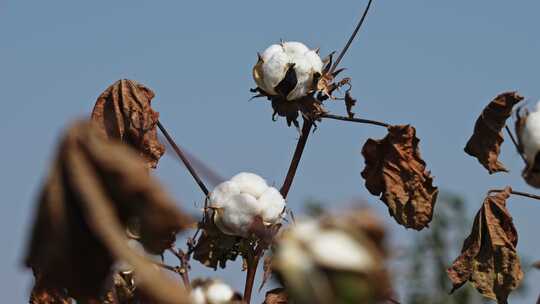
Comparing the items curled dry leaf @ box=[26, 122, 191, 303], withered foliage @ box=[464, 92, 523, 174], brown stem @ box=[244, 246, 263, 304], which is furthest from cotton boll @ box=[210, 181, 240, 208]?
curled dry leaf @ box=[26, 122, 191, 303]

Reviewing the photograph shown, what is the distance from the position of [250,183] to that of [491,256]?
459 millimetres

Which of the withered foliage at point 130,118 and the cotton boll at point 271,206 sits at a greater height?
the withered foliage at point 130,118

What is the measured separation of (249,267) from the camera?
2.00 m

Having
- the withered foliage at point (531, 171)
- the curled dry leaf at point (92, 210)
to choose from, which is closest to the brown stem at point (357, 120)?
the withered foliage at point (531, 171)

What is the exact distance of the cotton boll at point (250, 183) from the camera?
2.03m

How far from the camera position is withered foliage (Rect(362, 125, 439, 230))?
2148 millimetres

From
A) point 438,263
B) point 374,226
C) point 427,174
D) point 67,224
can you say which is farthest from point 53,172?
point 438,263

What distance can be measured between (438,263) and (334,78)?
2792 centimetres

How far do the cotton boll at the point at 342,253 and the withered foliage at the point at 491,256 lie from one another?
5.07 ft

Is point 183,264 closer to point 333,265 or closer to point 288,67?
point 288,67

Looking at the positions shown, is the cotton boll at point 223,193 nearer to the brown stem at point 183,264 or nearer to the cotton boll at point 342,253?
the brown stem at point 183,264

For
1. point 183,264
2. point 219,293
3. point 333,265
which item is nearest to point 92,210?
point 333,265

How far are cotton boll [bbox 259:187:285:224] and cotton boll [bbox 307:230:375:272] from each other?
4.70 ft

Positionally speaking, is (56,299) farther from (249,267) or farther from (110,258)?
(110,258)
